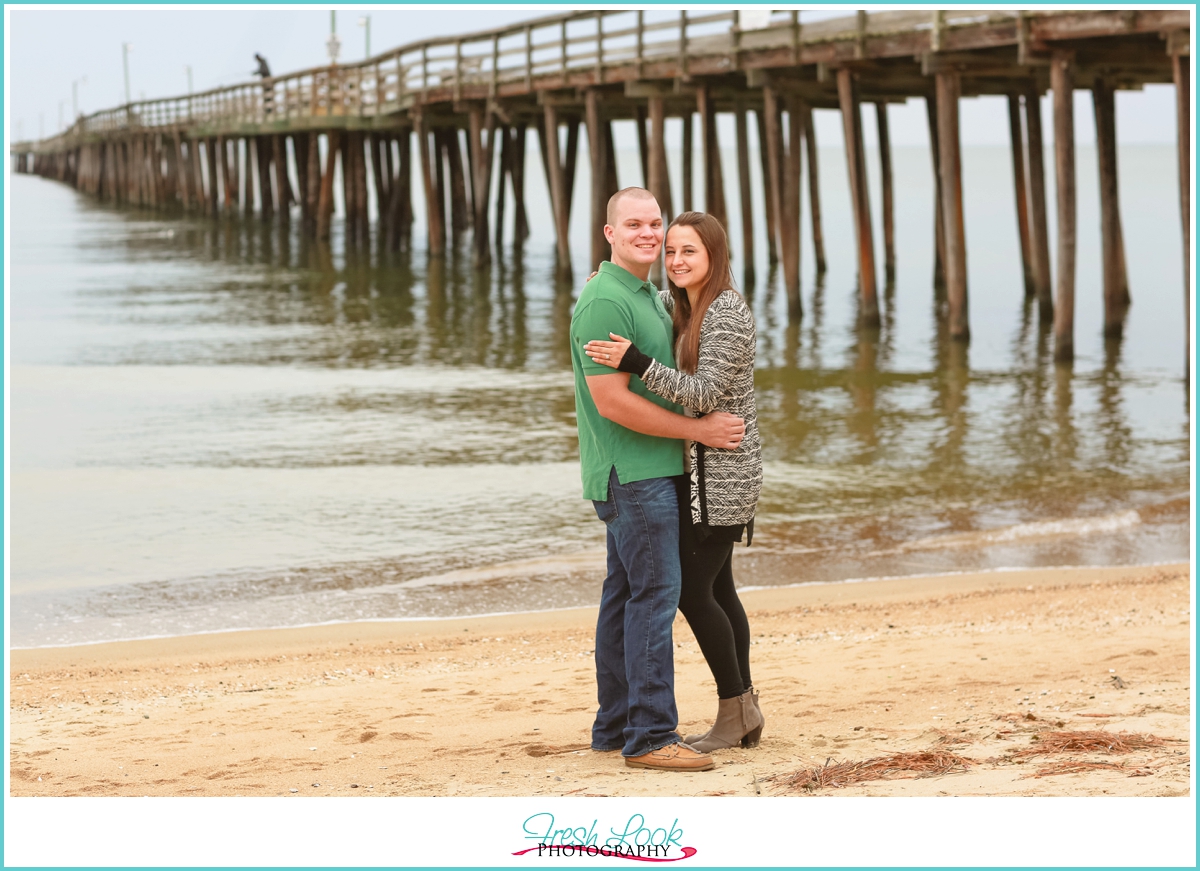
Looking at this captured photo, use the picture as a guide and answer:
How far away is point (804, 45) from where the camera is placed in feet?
55.5

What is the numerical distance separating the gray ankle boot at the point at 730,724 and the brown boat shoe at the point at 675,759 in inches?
5.6

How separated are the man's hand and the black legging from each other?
203mm

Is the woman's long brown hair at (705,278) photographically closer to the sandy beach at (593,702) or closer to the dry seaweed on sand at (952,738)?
the sandy beach at (593,702)

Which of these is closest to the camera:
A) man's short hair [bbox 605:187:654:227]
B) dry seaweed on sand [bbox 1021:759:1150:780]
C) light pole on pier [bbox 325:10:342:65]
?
dry seaweed on sand [bbox 1021:759:1150:780]

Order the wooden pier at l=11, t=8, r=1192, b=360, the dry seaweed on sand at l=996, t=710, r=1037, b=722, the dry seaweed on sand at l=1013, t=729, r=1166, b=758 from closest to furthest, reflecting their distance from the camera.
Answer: the dry seaweed on sand at l=1013, t=729, r=1166, b=758, the dry seaweed on sand at l=996, t=710, r=1037, b=722, the wooden pier at l=11, t=8, r=1192, b=360

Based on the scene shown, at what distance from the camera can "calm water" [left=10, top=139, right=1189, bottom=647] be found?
7562 millimetres

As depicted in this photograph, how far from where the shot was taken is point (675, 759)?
12.4 ft

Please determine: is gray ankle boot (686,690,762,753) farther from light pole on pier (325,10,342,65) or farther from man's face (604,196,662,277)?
light pole on pier (325,10,342,65)

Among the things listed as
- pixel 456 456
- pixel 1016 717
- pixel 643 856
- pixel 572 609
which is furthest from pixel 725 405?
pixel 456 456

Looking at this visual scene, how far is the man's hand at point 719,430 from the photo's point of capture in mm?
3613

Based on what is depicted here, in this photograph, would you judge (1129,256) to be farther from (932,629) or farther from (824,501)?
(932,629)

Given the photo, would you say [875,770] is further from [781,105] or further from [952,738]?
[781,105]

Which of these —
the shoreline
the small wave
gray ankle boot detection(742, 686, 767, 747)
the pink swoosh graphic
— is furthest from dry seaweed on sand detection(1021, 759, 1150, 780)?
the small wave

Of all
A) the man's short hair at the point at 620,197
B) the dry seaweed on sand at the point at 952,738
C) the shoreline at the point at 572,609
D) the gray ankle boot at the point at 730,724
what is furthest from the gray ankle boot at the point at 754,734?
the shoreline at the point at 572,609
